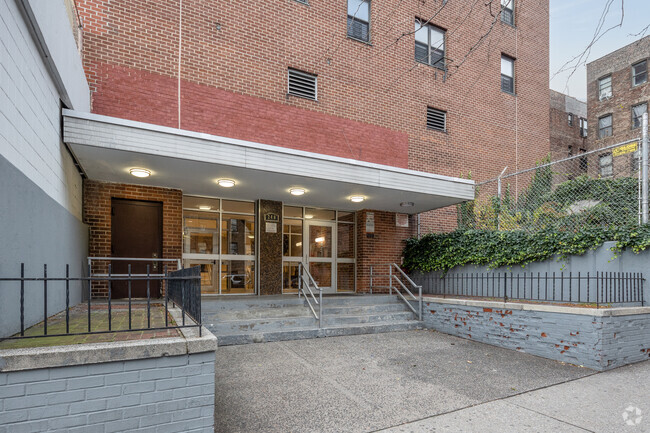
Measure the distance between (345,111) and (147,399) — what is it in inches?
352

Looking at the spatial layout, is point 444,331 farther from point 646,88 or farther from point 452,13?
point 646,88

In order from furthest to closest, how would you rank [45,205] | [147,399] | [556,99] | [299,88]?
[556,99] < [299,88] < [45,205] < [147,399]

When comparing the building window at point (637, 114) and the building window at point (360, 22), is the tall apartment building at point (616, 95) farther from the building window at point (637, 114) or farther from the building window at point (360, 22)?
the building window at point (360, 22)

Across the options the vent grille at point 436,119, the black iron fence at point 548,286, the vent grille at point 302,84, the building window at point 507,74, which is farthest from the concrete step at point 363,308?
the building window at point 507,74

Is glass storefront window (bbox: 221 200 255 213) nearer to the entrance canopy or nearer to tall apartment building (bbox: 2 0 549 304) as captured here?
tall apartment building (bbox: 2 0 549 304)

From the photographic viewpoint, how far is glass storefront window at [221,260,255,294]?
368 inches

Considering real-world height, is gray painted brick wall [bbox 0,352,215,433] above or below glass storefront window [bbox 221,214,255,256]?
below

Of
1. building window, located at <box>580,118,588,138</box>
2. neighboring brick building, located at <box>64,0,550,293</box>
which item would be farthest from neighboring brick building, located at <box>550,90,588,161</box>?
neighboring brick building, located at <box>64,0,550,293</box>

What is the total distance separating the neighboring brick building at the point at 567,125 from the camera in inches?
1025

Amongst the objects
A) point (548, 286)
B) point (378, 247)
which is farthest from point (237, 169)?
point (548, 286)

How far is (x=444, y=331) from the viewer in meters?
7.88

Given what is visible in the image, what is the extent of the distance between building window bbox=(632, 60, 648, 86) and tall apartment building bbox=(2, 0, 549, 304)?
16.7m

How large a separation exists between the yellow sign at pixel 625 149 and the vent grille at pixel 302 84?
22.9 ft

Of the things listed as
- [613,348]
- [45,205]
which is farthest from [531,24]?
[45,205]
